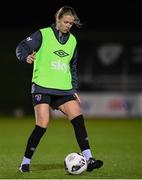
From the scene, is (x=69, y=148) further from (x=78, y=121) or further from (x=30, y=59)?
(x=30, y=59)

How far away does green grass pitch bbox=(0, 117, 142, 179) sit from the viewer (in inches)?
372

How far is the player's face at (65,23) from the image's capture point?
938 cm

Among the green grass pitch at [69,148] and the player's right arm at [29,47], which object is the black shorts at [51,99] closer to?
the player's right arm at [29,47]

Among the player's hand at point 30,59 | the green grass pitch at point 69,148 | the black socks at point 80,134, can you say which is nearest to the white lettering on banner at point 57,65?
the player's hand at point 30,59

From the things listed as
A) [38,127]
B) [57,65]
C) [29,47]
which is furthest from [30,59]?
[38,127]

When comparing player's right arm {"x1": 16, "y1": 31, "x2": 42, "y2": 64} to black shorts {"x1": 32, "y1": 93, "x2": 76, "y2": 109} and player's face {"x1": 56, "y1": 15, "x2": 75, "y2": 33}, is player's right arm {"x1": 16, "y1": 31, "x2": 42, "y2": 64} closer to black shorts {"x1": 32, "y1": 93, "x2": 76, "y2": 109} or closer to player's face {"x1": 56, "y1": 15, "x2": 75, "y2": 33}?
player's face {"x1": 56, "y1": 15, "x2": 75, "y2": 33}

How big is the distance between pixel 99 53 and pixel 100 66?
0.49 m

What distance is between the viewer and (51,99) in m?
9.69

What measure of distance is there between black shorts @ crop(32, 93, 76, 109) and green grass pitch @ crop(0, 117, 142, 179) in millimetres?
888

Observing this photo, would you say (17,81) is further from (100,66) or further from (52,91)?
(52,91)

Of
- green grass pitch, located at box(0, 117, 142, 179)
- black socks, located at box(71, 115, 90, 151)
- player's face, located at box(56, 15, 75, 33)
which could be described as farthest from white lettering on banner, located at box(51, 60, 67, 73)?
green grass pitch, located at box(0, 117, 142, 179)

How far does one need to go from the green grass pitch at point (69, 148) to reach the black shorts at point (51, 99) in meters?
0.89

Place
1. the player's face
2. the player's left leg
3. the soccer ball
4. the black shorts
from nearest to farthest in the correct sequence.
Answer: the soccer ball < the player's face < the black shorts < the player's left leg

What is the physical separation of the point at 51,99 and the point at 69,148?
12.3ft
